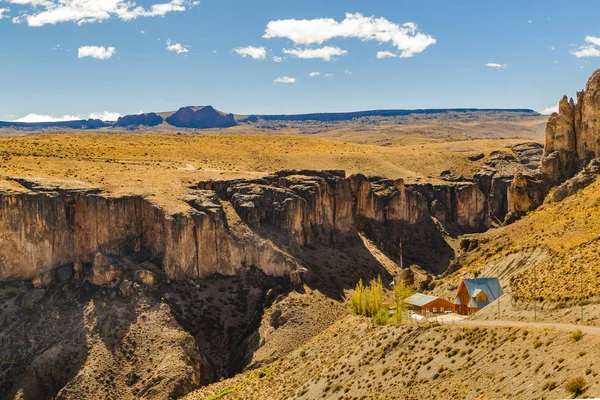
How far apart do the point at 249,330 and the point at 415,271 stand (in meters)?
41.9

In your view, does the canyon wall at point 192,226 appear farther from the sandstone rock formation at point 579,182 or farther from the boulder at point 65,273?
the sandstone rock formation at point 579,182

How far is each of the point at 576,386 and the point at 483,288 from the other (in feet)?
116

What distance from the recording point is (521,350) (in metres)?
41.2

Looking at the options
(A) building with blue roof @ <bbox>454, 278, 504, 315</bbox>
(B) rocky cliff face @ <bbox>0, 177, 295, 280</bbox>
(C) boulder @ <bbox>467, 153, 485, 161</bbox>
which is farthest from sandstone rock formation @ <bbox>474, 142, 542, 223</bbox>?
(A) building with blue roof @ <bbox>454, 278, 504, 315</bbox>

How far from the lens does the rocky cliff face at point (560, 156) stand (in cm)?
9050

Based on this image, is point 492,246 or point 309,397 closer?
point 309,397

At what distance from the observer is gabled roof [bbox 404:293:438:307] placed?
72562mm

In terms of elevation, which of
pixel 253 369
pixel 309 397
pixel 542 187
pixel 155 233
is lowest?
pixel 253 369

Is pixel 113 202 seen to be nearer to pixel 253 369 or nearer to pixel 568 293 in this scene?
pixel 253 369

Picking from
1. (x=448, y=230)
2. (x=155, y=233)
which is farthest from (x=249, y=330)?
(x=448, y=230)

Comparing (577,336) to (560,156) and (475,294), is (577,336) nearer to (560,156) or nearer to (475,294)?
(475,294)

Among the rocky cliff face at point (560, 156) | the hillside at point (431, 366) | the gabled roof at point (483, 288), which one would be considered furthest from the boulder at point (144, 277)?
the rocky cliff face at point (560, 156)

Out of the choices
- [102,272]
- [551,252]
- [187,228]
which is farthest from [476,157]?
[551,252]

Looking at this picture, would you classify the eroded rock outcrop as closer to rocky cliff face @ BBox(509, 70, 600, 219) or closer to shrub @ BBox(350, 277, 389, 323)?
shrub @ BBox(350, 277, 389, 323)
